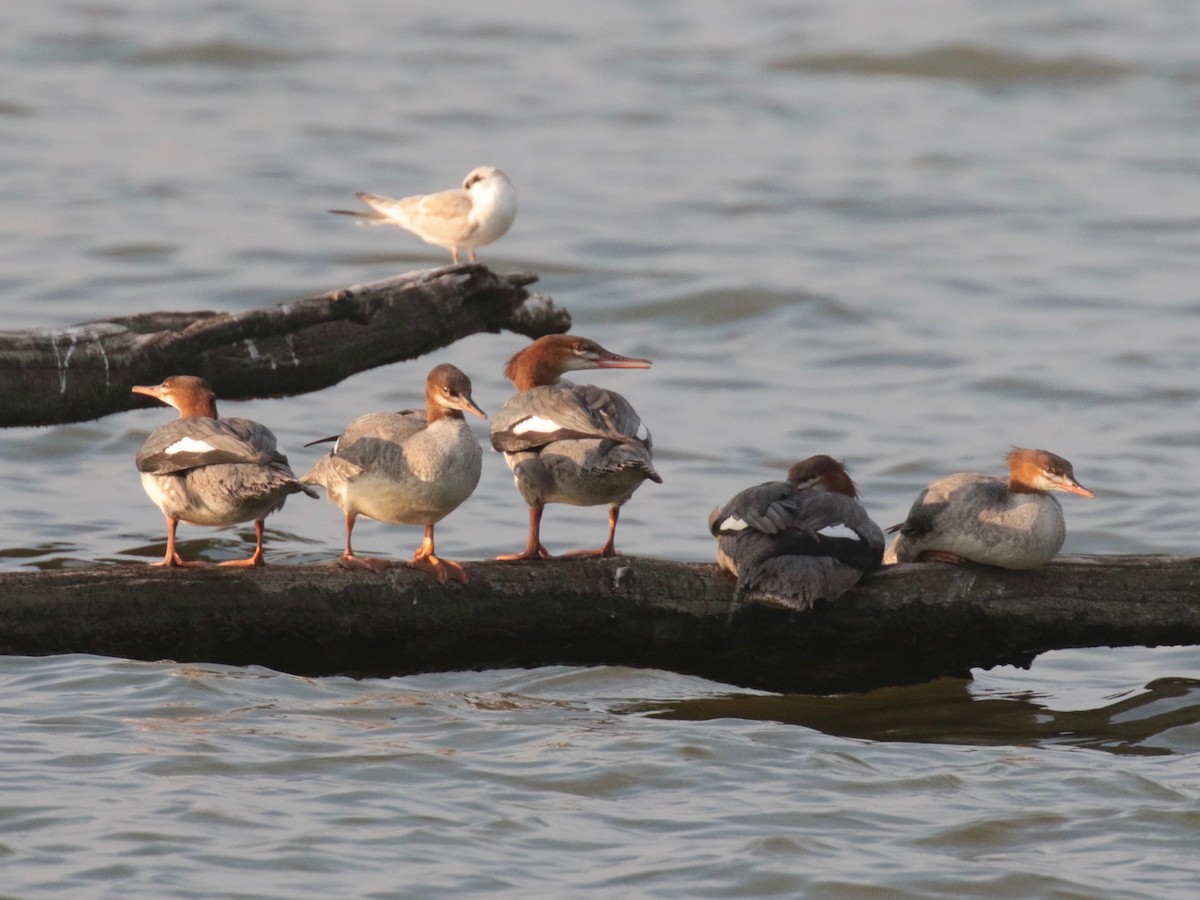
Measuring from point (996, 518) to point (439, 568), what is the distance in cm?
194

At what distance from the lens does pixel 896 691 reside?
7230mm

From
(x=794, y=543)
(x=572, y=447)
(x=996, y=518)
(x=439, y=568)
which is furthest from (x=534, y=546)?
(x=996, y=518)

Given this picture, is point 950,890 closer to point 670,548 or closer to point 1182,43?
point 670,548

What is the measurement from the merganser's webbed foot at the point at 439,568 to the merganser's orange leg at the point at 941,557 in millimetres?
1670

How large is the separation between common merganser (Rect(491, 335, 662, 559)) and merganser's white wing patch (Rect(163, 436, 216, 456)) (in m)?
1.05

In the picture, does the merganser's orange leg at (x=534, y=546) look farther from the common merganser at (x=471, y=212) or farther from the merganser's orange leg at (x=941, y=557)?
the common merganser at (x=471, y=212)

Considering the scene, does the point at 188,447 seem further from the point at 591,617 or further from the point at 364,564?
the point at 591,617

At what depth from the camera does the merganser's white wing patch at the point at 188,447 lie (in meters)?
6.45

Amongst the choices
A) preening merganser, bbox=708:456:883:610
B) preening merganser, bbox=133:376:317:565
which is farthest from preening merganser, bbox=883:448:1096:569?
preening merganser, bbox=133:376:317:565

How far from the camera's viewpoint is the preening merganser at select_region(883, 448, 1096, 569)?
6.55 m

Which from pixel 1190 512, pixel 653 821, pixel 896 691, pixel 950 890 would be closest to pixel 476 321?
pixel 896 691

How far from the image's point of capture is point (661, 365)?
13742 mm

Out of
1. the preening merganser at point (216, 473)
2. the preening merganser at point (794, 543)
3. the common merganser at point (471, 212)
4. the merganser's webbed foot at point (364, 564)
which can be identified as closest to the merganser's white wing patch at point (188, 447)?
the preening merganser at point (216, 473)

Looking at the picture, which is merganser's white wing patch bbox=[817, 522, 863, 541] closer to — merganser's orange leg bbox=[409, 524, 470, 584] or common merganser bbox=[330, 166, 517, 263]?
merganser's orange leg bbox=[409, 524, 470, 584]
